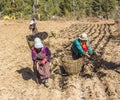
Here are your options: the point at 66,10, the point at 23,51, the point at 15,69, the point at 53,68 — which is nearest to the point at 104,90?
the point at 53,68

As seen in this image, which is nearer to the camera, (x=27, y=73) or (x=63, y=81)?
(x=63, y=81)

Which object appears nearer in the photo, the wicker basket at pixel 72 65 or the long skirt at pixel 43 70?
the long skirt at pixel 43 70

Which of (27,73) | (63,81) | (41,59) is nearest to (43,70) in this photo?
(41,59)

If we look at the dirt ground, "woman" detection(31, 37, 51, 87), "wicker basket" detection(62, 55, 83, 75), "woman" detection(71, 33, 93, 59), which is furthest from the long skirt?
"woman" detection(71, 33, 93, 59)

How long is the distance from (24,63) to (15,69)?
3.12 ft

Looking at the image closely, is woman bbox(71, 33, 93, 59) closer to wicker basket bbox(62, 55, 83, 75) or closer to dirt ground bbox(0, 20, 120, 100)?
wicker basket bbox(62, 55, 83, 75)

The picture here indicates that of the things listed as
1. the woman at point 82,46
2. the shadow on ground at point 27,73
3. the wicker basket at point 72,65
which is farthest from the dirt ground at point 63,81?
the woman at point 82,46

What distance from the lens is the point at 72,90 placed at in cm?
896

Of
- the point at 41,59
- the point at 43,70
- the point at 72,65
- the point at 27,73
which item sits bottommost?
the point at 27,73

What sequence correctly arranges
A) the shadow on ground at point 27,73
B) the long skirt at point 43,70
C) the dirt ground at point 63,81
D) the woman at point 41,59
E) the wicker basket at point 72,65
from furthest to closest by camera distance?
the shadow on ground at point 27,73 < the wicker basket at point 72,65 < the long skirt at point 43,70 < the woman at point 41,59 < the dirt ground at point 63,81

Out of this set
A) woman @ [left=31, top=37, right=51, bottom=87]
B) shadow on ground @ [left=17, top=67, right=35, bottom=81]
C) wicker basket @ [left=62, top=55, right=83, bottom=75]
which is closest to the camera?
woman @ [left=31, top=37, right=51, bottom=87]

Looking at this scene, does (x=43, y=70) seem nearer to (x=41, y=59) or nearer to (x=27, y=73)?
(x=41, y=59)

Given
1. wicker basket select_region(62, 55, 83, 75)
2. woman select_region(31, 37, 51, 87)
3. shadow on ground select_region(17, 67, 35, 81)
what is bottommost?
→ shadow on ground select_region(17, 67, 35, 81)

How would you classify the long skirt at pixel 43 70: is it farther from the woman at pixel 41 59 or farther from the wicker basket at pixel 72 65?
the wicker basket at pixel 72 65
